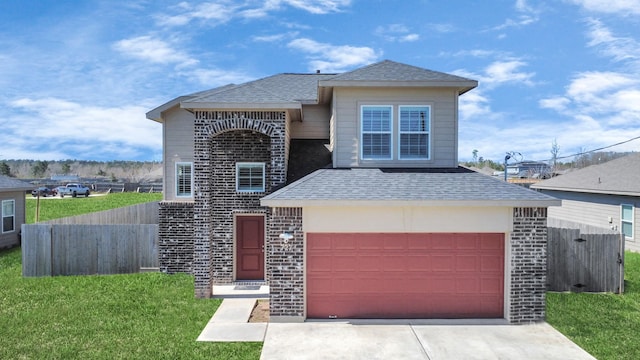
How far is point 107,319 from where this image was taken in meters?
9.02

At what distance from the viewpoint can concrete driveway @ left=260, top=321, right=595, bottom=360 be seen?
7355mm

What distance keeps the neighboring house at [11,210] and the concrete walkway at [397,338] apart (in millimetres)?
13862

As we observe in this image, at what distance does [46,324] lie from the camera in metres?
8.70

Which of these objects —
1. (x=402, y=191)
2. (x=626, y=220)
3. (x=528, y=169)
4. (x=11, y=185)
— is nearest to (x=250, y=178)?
(x=402, y=191)

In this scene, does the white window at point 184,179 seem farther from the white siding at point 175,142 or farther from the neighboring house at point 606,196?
the neighboring house at point 606,196

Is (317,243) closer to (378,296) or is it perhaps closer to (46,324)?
(378,296)

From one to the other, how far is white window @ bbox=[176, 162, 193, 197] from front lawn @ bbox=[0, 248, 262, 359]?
9.20 feet

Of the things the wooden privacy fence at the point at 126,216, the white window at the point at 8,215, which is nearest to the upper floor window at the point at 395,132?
the wooden privacy fence at the point at 126,216

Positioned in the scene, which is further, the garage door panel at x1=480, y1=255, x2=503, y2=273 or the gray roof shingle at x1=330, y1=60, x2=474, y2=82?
the gray roof shingle at x1=330, y1=60, x2=474, y2=82

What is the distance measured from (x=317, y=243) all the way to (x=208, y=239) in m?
3.33

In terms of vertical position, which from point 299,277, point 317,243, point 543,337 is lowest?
point 543,337

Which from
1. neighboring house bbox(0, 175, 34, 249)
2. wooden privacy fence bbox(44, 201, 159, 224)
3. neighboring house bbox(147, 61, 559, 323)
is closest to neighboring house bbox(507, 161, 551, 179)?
neighboring house bbox(147, 61, 559, 323)

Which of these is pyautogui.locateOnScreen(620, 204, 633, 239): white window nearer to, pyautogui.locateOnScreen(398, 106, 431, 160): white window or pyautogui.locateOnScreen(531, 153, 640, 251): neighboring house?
pyautogui.locateOnScreen(531, 153, 640, 251): neighboring house

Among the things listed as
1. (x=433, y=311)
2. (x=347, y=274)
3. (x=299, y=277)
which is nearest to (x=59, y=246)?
(x=299, y=277)
